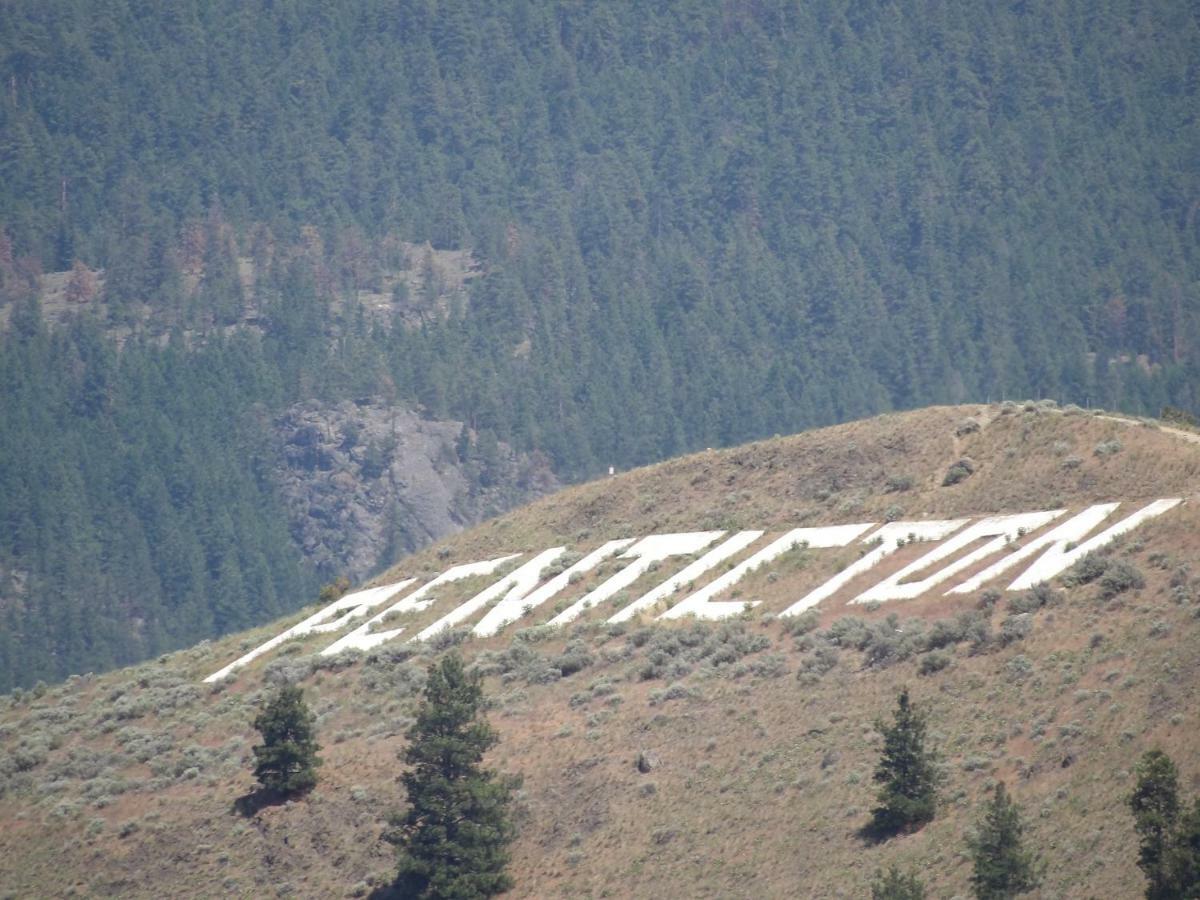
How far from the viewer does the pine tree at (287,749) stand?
68.9 meters

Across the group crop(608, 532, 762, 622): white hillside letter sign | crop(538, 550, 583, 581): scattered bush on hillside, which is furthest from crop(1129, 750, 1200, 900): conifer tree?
crop(538, 550, 583, 581): scattered bush on hillside

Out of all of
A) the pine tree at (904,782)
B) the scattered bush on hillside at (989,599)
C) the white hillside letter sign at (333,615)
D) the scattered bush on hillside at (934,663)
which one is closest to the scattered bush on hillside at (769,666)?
the scattered bush on hillside at (934,663)

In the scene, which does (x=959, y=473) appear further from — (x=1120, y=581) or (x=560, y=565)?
(x=1120, y=581)

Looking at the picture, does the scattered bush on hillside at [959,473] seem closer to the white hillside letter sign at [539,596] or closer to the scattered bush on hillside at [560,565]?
the white hillside letter sign at [539,596]

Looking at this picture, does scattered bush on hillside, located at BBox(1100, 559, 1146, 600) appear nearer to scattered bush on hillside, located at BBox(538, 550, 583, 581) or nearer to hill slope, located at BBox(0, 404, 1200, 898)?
hill slope, located at BBox(0, 404, 1200, 898)

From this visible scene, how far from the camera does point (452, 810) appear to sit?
6369 cm

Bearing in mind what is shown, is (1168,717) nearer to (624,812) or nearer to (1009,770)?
(1009,770)

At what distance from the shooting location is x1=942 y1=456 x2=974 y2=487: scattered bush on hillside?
79.6m

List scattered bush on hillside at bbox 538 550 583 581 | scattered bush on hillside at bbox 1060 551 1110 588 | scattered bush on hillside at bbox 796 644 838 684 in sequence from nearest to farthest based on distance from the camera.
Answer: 1. scattered bush on hillside at bbox 1060 551 1110 588
2. scattered bush on hillside at bbox 796 644 838 684
3. scattered bush on hillside at bbox 538 550 583 581

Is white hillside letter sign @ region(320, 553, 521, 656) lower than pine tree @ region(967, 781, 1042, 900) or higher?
higher

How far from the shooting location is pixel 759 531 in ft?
271

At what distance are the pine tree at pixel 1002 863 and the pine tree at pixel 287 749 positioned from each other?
944 inches

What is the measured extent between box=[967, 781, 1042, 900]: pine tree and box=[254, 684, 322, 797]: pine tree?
2398cm

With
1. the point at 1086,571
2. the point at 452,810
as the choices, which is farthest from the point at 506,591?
the point at 1086,571
